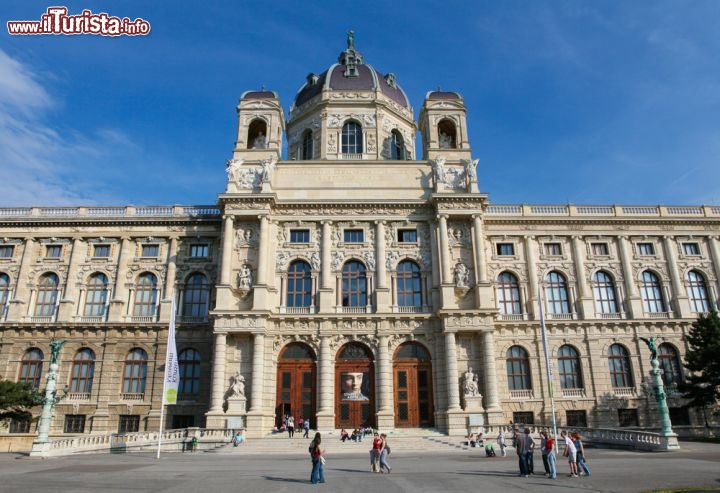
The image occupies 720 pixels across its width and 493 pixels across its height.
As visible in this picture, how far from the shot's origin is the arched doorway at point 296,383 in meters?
37.2

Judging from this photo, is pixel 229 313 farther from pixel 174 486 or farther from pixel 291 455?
pixel 174 486

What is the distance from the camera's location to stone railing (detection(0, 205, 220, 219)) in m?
44.2

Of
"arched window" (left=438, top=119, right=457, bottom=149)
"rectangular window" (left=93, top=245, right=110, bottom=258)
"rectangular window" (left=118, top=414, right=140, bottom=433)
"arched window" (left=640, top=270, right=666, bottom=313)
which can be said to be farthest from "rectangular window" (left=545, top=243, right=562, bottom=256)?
"rectangular window" (left=93, top=245, right=110, bottom=258)

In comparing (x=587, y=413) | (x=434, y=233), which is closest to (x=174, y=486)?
(x=434, y=233)

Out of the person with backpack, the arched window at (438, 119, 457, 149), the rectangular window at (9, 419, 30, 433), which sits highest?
the arched window at (438, 119, 457, 149)

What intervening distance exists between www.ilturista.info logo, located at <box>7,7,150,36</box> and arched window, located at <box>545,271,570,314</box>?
34099 millimetres

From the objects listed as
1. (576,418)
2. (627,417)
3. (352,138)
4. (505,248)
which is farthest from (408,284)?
(627,417)

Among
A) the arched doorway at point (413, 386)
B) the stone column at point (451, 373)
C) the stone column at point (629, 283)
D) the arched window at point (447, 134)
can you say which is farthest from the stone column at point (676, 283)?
the arched doorway at point (413, 386)

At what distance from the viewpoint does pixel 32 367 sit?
1590 inches

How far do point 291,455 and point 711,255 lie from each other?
38.5 meters

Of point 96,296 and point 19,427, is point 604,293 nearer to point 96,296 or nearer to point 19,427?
point 96,296

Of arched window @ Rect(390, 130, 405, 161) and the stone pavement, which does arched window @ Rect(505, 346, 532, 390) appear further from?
arched window @ Rect(390, 130, 405, 161)

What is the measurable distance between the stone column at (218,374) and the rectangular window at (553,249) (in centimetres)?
2676

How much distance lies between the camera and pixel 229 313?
3700cm
